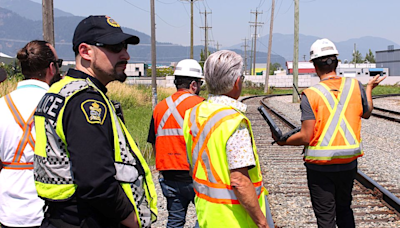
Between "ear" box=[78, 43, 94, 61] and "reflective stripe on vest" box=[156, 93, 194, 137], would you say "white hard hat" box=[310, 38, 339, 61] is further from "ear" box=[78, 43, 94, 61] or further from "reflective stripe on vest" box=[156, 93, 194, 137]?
"ear" box=[78, 43, 94, 61]

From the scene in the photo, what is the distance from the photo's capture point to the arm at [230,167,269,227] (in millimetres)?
2646

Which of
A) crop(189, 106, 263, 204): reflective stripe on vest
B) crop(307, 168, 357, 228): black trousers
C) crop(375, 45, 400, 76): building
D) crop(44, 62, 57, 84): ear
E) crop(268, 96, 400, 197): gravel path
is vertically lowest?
crop(268, 96, 400, 197): gravel path

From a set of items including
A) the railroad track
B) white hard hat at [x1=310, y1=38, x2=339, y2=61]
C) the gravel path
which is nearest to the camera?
white hard hat at [x1=310, y1=38, x2=339, y2=61]

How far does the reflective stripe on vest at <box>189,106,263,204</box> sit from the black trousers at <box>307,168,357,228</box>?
131cm

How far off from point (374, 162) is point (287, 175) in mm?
2336

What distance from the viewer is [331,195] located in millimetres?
3939

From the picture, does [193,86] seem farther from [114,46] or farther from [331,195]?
[114,46]

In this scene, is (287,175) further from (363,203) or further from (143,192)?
(143,192)

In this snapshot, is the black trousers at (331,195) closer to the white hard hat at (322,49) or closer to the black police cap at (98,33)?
the white hard hat at (322,49)

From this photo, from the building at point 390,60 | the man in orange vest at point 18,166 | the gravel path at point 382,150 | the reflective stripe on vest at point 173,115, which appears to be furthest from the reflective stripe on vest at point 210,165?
the building at point 390,60

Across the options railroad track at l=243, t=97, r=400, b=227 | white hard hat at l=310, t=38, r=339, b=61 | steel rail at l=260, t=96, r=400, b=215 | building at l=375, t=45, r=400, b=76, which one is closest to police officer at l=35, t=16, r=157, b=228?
white hard hat at l=310, t=38, r=339, b=61

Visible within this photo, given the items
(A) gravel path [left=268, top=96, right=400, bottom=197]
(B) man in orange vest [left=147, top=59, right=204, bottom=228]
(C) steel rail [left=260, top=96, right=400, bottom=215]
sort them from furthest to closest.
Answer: (A) gravel path [left=268, top=96, right=400, bottom=197]
(C) steel rail [left=260, top=96, right=400, bottom=215]
(B) man in orange vest [left=147, top=59, right=204, bottom=228]

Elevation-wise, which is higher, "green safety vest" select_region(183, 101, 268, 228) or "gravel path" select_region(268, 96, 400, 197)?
"green safety vest" select_region(183, 101, 268, 228)

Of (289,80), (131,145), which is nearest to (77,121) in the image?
(131,145)
